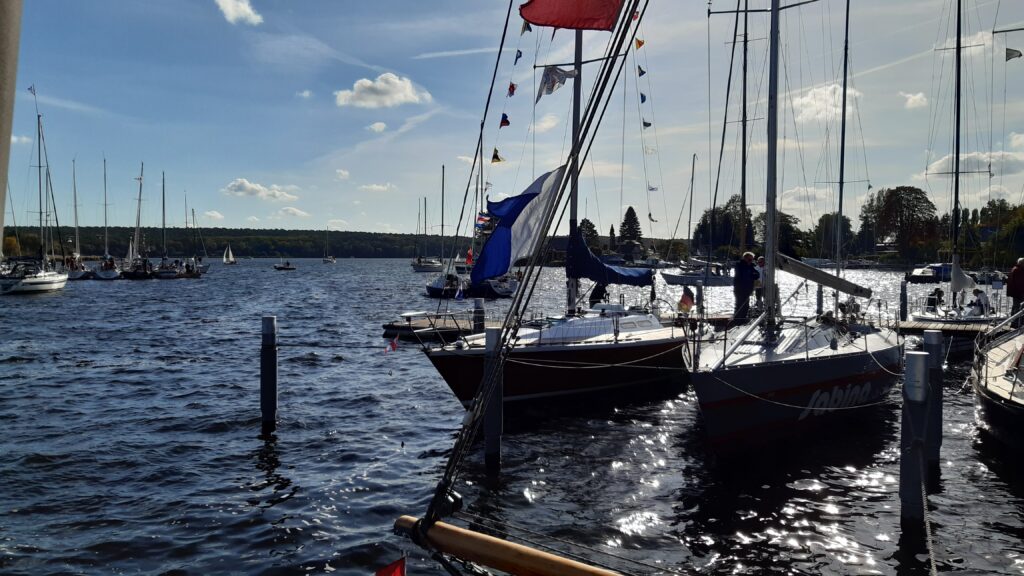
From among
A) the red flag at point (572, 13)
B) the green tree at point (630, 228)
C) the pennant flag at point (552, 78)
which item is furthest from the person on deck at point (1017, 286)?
the green tree at point (630, 228)

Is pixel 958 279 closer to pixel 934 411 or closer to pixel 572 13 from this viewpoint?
pixel 934 411

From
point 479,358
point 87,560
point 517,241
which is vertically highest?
point 517,241

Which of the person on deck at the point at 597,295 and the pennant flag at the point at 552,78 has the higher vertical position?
the pennant flag at the point at 552,78

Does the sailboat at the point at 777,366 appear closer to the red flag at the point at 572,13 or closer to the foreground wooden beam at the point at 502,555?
the red flag at the point at 572,13

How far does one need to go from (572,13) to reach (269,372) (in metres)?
9.41

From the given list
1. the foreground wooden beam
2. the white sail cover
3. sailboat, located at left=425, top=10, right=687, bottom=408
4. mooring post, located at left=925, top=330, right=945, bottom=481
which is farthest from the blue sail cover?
the white sail cover

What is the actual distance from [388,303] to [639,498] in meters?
44.3

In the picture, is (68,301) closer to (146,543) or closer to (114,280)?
(114,280)

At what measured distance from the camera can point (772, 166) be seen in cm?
1354

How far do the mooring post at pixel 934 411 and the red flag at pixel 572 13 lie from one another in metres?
7.76

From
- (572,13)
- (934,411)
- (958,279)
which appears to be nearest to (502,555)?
(572,13)

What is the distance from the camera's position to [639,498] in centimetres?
1053

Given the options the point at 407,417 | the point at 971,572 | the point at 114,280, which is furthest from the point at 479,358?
the point at 114,280

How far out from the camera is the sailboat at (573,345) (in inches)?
464
